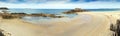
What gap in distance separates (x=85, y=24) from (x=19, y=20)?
1.47 ft

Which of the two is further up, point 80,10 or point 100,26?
point 80,10

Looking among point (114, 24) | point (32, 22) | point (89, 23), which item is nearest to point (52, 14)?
point (32, 22)

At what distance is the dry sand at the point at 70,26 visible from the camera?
5.00 feet

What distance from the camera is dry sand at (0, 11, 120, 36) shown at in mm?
1523

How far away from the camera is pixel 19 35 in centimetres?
155

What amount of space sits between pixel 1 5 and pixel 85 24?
0.59 metres

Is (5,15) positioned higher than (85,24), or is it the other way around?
(5,15)

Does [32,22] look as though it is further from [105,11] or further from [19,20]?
[105,11]

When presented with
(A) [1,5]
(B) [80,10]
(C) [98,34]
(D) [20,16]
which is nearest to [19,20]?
(D) [20,16]

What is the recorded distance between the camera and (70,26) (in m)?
1.54

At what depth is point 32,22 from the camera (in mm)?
1537

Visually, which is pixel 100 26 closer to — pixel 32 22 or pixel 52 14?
pixel 52 14

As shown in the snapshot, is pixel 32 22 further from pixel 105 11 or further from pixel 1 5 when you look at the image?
pixel 105 11

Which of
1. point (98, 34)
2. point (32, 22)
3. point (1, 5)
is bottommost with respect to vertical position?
point (98, 34)
